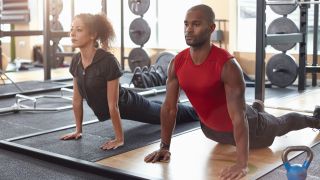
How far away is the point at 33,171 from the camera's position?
226 centimetres

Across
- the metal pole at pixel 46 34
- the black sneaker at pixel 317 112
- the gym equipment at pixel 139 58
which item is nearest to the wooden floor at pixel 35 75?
the metal pole at pixel 46 34

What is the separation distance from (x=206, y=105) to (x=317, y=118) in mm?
1013

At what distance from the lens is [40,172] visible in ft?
7.37

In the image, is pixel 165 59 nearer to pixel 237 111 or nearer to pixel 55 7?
pixel 55 7

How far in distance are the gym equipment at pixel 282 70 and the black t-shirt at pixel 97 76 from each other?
2866 mm

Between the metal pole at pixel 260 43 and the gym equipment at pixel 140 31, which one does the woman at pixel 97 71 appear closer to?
the metal pole at pixel 260 43

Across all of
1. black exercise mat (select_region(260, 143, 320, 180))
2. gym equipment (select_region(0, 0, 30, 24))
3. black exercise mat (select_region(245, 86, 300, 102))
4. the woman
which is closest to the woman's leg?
the woman

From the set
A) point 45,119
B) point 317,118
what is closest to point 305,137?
point 317,118

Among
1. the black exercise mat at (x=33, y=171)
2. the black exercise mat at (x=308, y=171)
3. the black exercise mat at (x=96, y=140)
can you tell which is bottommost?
the black exercise mat at (x=33, y=171)

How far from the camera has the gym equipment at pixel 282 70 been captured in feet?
16.2

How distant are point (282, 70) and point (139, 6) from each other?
2.05 metres

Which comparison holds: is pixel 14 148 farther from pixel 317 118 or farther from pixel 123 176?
pixel 317 118

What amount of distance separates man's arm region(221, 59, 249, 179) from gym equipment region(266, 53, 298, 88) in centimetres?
314

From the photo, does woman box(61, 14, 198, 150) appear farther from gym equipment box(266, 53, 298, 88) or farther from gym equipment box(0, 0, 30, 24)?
gym equipment box(0, 0, 30, 24)
